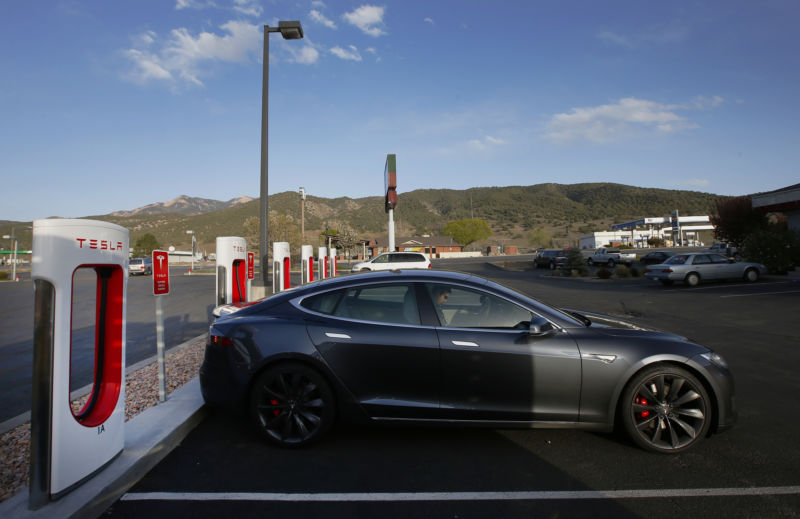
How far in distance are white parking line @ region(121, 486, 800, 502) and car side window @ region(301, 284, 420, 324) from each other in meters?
1.36

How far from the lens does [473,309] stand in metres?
3.95

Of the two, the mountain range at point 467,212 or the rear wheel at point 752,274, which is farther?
the mountain range at point 467,212

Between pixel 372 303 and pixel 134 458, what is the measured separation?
7.08 ft

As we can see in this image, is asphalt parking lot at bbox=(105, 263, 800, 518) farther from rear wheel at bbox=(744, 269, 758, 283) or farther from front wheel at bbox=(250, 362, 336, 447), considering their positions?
rear wheel at bbox=(744, 269, 758, 283)

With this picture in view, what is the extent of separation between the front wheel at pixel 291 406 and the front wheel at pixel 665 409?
2481 millimetres

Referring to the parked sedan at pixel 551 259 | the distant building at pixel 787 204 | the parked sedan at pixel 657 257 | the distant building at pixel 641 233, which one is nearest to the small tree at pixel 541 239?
the distant building at pixel 641 233

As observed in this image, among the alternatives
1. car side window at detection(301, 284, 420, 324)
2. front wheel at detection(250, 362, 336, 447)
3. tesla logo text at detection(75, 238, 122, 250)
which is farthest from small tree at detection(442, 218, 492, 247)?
tesla logo text at detection(75, 238, 122, 250)

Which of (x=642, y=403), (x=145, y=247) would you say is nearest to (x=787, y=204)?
(x=642, y=403)

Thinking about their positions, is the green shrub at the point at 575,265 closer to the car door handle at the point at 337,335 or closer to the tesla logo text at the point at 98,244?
the car door handle at the point at 337,335

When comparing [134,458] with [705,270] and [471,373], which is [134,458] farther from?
[705,270]

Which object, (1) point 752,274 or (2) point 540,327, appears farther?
(1) point 752,274

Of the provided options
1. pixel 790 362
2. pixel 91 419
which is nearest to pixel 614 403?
pixel 91 419

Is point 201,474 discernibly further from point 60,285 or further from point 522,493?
point 522,493

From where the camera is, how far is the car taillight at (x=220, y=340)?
13.1 ft
